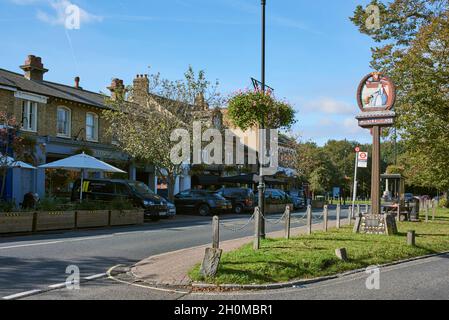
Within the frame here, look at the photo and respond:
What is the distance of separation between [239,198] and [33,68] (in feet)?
49.4

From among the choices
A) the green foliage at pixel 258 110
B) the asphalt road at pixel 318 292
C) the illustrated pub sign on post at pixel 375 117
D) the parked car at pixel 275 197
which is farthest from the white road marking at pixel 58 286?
the parked car at pixel 275 197

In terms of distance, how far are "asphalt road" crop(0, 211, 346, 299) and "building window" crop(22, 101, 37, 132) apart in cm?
1120

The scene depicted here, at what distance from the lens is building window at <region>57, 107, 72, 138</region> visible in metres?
28.6

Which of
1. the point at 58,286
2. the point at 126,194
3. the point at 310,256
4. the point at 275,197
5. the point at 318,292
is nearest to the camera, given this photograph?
the point at 318,292

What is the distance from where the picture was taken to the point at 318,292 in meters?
7.71

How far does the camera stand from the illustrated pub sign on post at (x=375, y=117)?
15.3 meters

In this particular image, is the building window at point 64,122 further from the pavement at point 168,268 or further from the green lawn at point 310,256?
the green lawn at point 310,256

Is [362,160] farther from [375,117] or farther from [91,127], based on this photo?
[91,127]

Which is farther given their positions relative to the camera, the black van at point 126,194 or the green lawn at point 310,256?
the black van at point 126,194

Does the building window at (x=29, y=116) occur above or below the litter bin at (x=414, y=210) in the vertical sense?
above

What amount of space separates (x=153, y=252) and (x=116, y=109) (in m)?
17.5

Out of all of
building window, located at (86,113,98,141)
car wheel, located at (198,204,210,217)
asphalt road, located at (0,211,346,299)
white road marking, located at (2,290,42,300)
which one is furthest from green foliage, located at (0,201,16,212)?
building window, located at (86,113,98,141)

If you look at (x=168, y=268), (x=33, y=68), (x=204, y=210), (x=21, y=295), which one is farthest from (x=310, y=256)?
(x=33, y=68)

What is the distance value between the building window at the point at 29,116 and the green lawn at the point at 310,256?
18.4m
